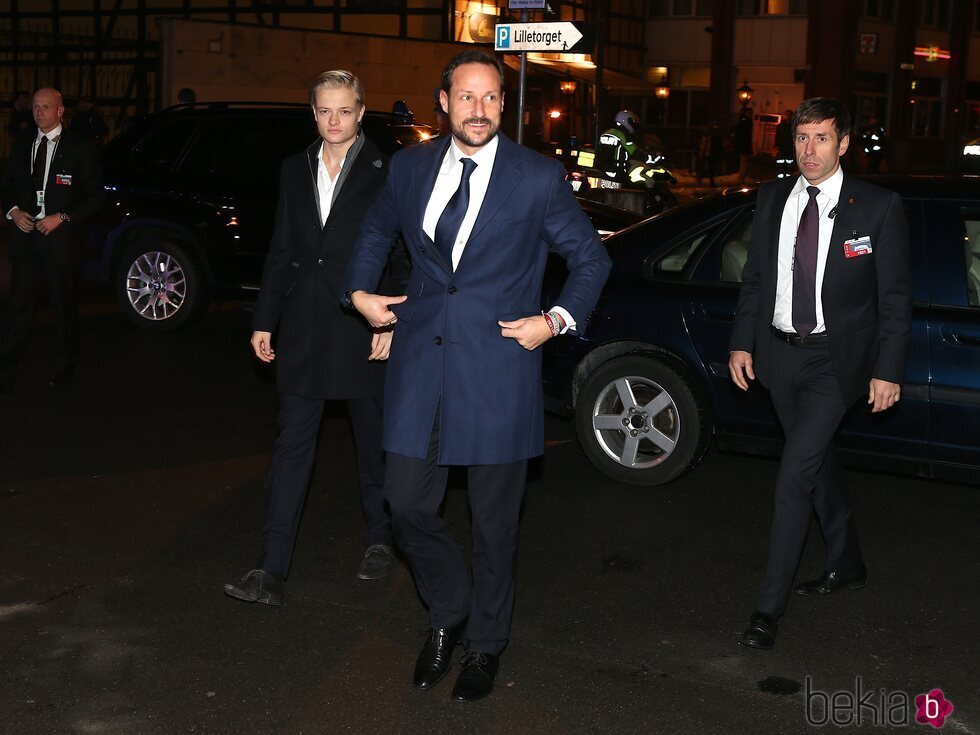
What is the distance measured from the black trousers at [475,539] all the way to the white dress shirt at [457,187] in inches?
24.2

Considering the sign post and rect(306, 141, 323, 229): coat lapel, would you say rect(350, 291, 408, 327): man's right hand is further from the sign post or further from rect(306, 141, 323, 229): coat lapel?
the sign post

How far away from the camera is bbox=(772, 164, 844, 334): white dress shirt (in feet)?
15.5

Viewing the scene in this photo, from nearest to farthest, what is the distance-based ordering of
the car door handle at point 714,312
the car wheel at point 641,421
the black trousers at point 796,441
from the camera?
the black trousers at point 796,441
the car door handle at point 714,312
the car wheel at point 641,421

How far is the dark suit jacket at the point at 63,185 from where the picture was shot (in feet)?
28.2

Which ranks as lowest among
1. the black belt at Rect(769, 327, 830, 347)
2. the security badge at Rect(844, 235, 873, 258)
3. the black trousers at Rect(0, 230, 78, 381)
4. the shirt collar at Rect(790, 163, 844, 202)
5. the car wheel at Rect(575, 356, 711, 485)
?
the car wheel at Rect(575, 356, 711, 485)

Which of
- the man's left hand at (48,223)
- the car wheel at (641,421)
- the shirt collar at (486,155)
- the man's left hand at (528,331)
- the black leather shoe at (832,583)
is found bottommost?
the black leather shoe at (832,583)

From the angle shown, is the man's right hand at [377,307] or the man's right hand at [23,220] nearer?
the man's right hand at [377,307]

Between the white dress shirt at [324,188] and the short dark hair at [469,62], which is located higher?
the short dark hair at [469,62]

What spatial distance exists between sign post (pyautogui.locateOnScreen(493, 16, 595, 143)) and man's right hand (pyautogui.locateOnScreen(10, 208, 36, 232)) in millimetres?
4340

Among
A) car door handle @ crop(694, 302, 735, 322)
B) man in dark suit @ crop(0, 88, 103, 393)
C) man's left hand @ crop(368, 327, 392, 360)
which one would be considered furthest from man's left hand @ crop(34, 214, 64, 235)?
man's left hand @ crop(368, 327, 392, 360)


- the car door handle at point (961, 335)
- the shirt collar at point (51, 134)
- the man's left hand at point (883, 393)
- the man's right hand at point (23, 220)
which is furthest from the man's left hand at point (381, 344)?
the shirt collar at point (51, 134)

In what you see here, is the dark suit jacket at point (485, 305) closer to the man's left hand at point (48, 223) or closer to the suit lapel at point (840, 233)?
the suit lapel at point (840, 233)

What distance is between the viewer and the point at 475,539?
4.34 m

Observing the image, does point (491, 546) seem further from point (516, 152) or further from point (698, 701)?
point (516, 152)
